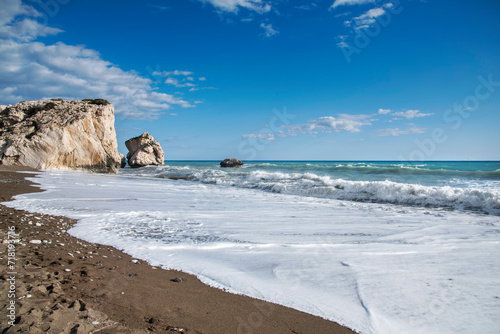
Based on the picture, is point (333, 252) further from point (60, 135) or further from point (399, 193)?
point (60, 135)

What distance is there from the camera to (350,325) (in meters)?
2.41

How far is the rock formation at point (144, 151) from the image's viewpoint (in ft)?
130

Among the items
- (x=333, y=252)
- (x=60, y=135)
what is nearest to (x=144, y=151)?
(x=60, y=135)

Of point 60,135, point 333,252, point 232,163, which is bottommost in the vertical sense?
point 333,252

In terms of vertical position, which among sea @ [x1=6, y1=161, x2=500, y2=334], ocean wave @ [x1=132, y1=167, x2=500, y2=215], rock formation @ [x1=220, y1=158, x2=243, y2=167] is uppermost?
rock formation @ [x1=220, y1=158, x2=243, y2=167]

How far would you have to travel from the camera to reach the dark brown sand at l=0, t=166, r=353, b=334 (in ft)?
6.71

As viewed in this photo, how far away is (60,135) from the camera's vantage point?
22.7 m

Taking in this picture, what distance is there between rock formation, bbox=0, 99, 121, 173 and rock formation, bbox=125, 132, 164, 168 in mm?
11766

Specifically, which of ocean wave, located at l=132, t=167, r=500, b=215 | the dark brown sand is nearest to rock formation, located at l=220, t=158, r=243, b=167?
ocean wave, located at l=132, t=167, r=500, b=215

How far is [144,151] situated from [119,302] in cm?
4032

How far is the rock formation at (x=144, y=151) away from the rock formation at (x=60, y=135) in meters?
11.8

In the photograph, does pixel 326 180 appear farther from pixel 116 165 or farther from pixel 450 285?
pixel 116 165

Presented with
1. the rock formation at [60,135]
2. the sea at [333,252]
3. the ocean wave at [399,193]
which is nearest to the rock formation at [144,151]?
the rock formation at [60,135]

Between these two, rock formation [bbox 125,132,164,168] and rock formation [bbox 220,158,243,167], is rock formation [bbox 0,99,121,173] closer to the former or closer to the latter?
rock formation [bbox 125,132,164,168]
